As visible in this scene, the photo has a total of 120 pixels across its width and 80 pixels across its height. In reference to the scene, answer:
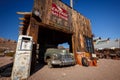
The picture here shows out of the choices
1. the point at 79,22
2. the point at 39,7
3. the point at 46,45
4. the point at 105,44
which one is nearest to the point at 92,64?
the point at 79,22

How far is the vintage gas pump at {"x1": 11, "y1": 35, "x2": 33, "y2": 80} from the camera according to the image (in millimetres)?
3820

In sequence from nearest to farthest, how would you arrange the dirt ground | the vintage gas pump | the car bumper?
the vintage gas pump
the dirt ground
the car bumper

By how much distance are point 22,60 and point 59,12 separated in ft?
19.4

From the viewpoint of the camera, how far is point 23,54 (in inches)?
164

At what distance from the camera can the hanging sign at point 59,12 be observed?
798 cm

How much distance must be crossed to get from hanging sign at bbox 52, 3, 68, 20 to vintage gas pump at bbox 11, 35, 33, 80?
175 inches

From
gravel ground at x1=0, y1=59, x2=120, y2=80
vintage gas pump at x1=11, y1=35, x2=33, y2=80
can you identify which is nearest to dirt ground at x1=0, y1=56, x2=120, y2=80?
gravel ground at x1=0, y1=59, x2=120, y2=80

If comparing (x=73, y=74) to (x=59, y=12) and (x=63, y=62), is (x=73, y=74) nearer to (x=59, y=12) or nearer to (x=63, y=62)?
(x=63, y=62)

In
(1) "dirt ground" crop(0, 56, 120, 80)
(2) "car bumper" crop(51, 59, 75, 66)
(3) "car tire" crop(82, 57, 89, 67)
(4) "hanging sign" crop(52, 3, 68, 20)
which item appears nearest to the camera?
Answer: (1) "dirt ground" crop(0, 56, 120, 80)

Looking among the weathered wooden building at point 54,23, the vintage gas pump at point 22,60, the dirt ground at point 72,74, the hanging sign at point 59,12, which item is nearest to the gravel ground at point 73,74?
the dirt ground at point 72,74

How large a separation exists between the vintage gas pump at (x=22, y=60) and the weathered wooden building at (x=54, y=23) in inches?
56.5

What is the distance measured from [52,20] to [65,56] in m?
3.26

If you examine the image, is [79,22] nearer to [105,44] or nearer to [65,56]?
[65,56]

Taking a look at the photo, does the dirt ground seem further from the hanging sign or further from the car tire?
the hanging sign
